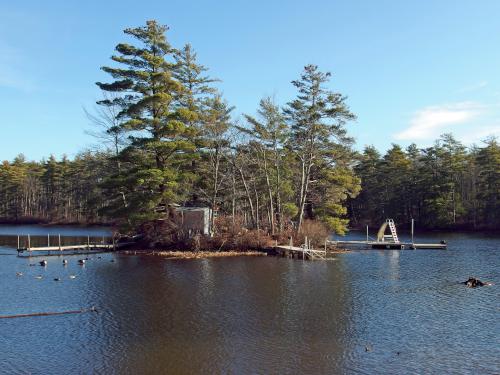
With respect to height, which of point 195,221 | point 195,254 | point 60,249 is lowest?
point 195,254

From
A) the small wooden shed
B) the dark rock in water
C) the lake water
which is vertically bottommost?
the lake water

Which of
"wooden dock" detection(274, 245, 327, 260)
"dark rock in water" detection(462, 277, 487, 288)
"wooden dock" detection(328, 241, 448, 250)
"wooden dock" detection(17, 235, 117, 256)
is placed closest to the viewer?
"dark rock in water" detection(462, 277, 487, 288)

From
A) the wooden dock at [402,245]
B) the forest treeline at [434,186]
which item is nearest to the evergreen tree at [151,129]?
the wooden dock at [402,245]

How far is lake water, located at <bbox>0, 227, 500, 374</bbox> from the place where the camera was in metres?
14.6

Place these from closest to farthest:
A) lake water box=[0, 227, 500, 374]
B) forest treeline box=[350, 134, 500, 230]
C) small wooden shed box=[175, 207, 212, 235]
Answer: lake water box=[0, 227, 500, 374] → small wooden shed box=[175, 207, 212, 235] → forest treeline box=[350, 134, 500, 230]

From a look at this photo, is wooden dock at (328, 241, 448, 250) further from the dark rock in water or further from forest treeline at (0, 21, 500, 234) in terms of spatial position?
the dark rock in water

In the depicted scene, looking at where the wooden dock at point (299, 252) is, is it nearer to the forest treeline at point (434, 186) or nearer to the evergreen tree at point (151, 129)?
the evergreen tree at point (151, 129)

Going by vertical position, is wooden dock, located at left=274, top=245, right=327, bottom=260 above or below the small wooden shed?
below

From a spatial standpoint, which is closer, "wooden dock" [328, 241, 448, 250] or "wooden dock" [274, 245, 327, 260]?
"wooden dock" [274, 245, 327, 260]

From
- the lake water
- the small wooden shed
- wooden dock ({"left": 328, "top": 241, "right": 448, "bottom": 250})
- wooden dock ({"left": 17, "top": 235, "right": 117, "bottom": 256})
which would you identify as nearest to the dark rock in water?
the lake water

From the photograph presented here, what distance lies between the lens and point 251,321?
19047 millimetres

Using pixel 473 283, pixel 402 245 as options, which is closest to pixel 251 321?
pixel 473 283

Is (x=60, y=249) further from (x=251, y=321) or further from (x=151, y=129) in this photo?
(x=251, y=321)

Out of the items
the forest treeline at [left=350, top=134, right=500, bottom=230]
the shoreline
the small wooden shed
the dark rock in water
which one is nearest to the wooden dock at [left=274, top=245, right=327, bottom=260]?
the shoreline
